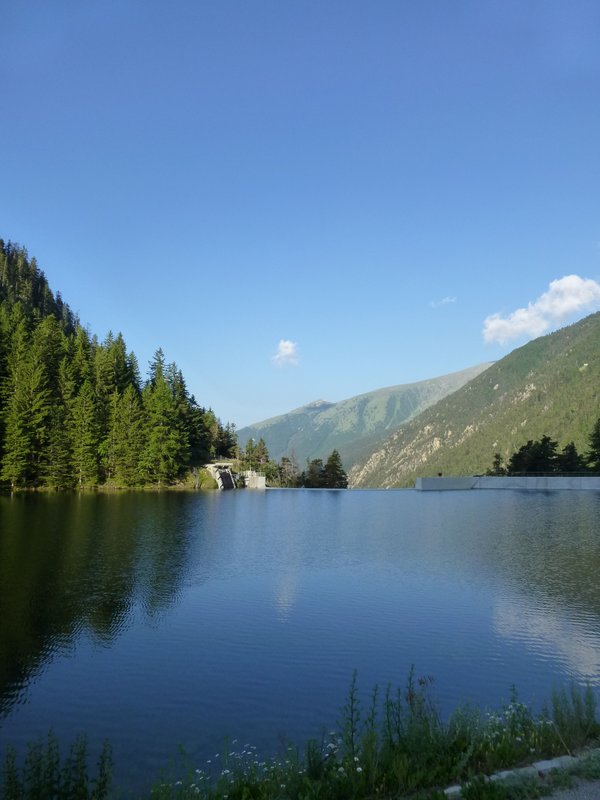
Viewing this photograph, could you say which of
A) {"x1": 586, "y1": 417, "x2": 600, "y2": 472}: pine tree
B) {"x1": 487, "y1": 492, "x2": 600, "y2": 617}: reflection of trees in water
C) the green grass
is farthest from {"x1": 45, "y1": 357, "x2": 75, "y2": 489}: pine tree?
{"x1": 586, "y1": 417, "x2": 600, "y2": 472}: pine tree

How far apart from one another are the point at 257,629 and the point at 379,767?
9950mm

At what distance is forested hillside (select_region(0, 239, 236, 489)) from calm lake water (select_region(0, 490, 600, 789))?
46417 millimetres

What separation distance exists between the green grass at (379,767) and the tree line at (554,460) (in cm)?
9083

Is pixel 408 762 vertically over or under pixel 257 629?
over

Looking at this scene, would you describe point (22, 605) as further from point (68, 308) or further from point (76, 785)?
point (68, 308)

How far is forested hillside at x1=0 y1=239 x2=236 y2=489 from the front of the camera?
7850cm

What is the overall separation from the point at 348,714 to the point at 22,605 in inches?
492

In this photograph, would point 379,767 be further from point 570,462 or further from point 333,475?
point 333,475

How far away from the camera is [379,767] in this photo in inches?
299

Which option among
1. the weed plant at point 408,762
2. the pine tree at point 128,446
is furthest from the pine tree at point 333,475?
the weed plant at point 408,762

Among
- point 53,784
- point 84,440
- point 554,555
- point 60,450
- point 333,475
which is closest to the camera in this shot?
point 53,784

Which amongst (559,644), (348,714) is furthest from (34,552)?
(559,644)

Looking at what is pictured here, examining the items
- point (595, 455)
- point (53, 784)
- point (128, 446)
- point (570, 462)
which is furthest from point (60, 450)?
point (595, 455)

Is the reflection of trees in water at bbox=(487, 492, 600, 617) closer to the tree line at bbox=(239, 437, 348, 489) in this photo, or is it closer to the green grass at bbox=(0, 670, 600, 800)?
the green grass at bbox=(0, 670, 600, 800)
